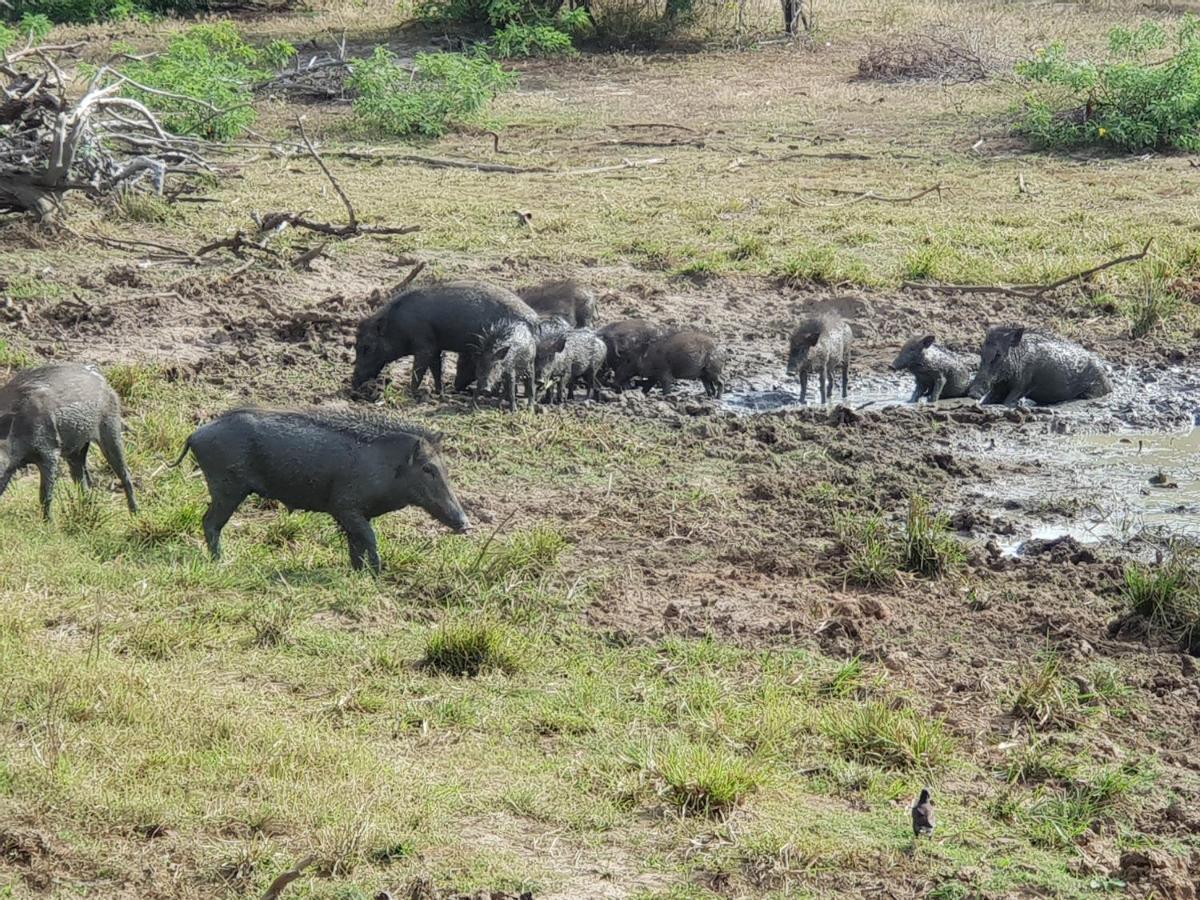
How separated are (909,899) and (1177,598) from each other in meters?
2.71

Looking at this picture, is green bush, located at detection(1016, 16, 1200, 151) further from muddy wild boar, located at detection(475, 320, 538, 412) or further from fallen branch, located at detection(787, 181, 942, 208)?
muddy wild boar, located at detection(475, 320, 538, 412)

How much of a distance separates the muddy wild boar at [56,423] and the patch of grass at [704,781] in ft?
12.2

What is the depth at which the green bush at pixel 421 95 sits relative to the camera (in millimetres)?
19703

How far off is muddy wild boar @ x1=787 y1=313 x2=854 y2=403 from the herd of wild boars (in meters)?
0.01

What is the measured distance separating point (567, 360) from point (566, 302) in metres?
1.14

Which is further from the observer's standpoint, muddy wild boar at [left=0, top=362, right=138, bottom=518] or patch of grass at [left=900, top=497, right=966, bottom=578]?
patch of grass at [left=900, top=497, right=966, bottom=578]

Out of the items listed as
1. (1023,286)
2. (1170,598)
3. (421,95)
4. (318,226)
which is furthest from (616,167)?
(1170,598)

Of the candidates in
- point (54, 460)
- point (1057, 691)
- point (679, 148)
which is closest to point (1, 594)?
point (54, 460)

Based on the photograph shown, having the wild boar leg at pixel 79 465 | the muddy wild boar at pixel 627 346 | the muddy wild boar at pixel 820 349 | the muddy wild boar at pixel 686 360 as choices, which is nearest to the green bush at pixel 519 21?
the muddy wild boar at pixel 627 346

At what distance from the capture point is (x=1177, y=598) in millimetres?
6703

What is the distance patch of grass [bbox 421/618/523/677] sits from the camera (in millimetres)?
6137

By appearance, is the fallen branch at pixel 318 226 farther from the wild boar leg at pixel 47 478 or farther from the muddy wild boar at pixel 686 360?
the wild boar leg at pixel 47 478

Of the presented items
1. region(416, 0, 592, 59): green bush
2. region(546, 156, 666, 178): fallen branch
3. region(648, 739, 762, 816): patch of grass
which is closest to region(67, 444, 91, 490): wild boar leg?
region(648, 739, 762, 816): patch of grass

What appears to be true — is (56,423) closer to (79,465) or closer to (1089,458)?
(79,465)
